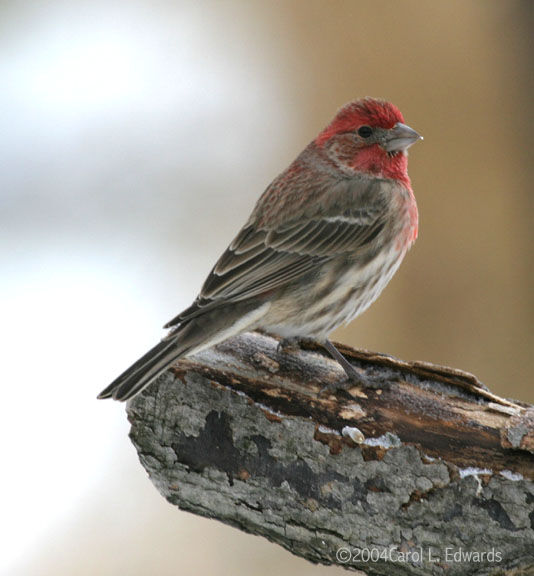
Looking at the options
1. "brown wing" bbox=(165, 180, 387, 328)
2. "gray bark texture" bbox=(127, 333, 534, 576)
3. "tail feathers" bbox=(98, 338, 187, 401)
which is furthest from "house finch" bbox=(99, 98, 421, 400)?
"gray bark texture" bbox=(127, 333, 534, 576)

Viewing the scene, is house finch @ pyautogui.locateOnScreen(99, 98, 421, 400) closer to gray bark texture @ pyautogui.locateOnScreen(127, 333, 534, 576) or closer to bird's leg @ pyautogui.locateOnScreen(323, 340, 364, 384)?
bird's leg @ pyautogui.locateOnScreen(323, 340, 364, 384)

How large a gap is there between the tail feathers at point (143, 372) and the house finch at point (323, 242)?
0.37 ft

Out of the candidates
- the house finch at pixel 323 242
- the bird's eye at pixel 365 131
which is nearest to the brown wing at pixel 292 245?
the house finch at pixel 323 242

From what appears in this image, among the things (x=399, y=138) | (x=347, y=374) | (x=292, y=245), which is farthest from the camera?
(x=399, y=138)

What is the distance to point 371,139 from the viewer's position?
4.48 meters

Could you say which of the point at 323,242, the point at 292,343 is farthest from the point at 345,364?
the point at 323,242

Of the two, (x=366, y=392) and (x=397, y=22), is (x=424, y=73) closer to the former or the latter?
(x=397, y=22)

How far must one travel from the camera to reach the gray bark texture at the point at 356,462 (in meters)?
3.15

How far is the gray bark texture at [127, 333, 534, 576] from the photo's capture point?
3.15 meters

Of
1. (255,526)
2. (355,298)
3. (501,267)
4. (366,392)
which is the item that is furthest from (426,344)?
(255,526)

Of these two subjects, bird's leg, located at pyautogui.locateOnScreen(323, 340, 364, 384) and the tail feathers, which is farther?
bird's leg, located at pyautogui.locateOnScreen(323, 340, 364, 384)

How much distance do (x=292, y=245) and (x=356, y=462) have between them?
118 centimetres

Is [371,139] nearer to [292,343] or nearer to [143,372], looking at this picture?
[292,343]

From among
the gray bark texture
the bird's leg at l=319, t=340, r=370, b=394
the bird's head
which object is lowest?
the gray bark texture
